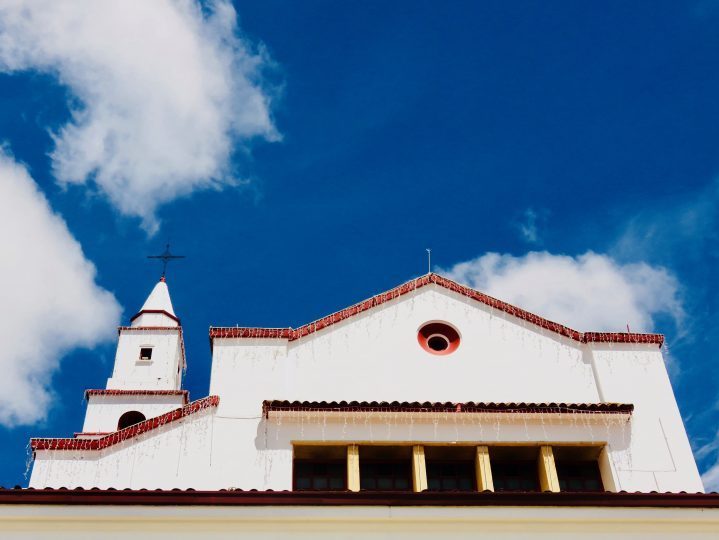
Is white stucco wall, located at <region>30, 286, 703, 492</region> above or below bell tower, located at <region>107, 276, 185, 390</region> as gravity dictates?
below

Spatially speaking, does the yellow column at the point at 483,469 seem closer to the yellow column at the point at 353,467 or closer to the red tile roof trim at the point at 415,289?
the yellow column at the point at 353,467

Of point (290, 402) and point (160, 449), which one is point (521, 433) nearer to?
point (290, 402)

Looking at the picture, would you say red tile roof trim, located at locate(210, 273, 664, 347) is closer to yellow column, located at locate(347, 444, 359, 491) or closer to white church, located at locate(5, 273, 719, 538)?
white church, located at locate(5, 273, 719, 538)

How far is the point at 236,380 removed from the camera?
14008 millimetres

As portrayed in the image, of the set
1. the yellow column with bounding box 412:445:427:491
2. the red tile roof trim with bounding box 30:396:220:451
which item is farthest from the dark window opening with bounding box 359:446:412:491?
the red tile roof trim with bounding box 30:396:220:451

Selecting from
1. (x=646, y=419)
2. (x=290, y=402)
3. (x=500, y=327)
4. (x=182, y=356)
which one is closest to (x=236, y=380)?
(x=290, y=402)

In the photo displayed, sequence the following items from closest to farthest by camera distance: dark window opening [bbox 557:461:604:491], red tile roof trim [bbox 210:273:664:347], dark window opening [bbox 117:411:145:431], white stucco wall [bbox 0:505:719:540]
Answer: white stucco wall [bbox 0:505:719:540] → dark window opening [bbox 557:461:604:491] → red tile roof trim [bbox 210:273:664:347] → dark window opening [bbox 117:411:145:431]

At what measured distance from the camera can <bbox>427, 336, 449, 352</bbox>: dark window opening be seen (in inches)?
577

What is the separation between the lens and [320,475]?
13.3 m

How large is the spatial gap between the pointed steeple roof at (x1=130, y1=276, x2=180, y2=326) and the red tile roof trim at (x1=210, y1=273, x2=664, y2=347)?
19.3 metres

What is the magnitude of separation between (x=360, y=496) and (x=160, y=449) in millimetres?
5047

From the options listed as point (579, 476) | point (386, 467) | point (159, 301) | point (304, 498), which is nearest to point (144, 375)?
point (159, 301)

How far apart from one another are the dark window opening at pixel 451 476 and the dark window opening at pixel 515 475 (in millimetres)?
394

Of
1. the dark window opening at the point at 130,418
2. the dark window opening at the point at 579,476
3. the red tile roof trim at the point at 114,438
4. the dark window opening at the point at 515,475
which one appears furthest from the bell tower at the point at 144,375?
the dark window opening at the point at 579,476
